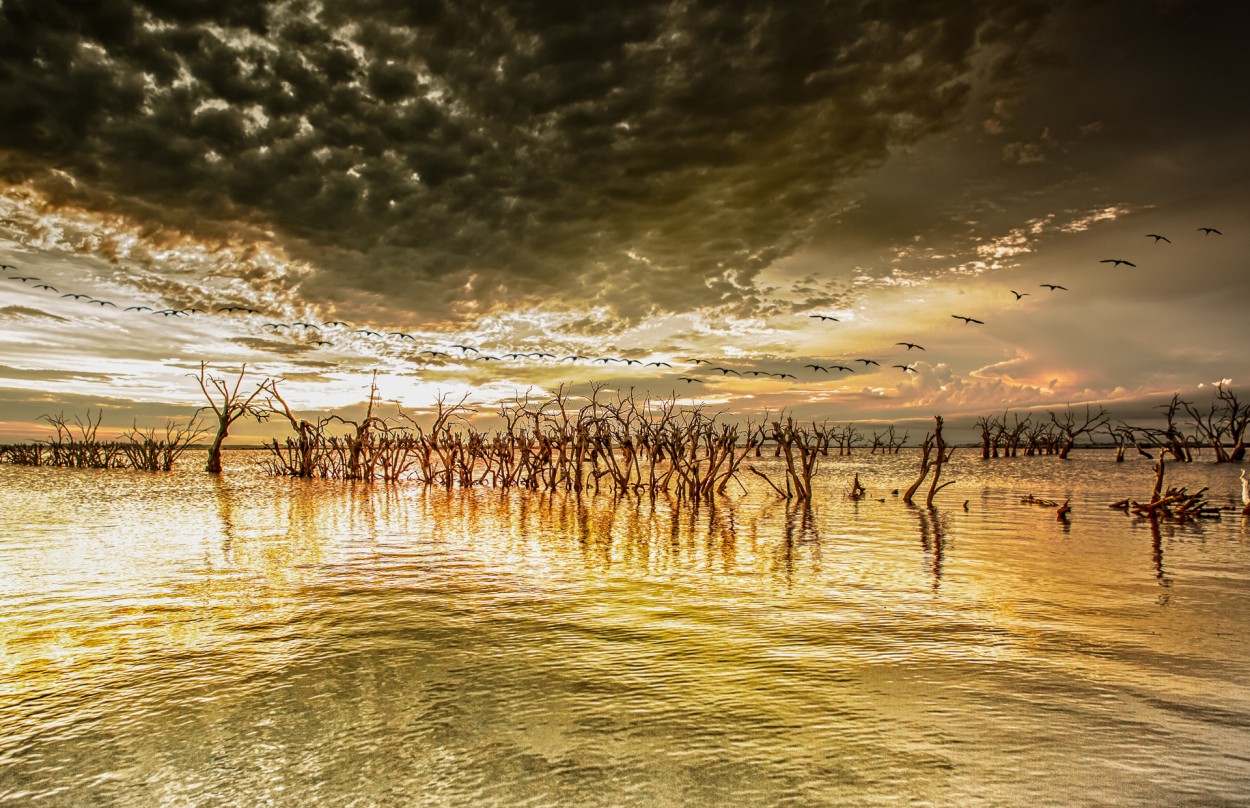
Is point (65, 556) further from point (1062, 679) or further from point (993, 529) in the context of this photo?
point (993, 529)

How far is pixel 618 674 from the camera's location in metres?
4.71

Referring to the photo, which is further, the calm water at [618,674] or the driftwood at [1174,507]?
the driftwood at [1174,507]

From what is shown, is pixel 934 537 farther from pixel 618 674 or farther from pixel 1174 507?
pixel 618 674

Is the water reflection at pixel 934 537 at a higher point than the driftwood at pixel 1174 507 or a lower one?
lower

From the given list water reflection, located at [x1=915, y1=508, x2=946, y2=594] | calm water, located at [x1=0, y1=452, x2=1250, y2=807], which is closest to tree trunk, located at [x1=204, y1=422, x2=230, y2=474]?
calm water, located at [x1=0, y1=452, x2=1250, y2=807]

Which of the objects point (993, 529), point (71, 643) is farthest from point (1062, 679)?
point (993, 529)

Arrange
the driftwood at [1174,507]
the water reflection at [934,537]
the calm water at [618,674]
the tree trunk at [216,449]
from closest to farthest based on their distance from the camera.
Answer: the calm water at [618,674] < the water reflection at [934,537] < the driftwood at [1174,507] < the tree trunk at [216,449]

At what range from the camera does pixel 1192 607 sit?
22.2ft

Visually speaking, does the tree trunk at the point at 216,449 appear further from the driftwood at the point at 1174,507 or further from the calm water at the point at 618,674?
the driftwood at the point at 1174,507

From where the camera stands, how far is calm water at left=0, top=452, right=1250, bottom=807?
326 centimetres

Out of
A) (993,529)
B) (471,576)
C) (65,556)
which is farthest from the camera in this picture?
(993,529)

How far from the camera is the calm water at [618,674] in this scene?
326 cm

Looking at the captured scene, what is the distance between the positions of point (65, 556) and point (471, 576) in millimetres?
5878

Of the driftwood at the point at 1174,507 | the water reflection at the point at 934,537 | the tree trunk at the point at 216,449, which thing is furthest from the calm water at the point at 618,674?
the tree trunk at the point at 216,449
